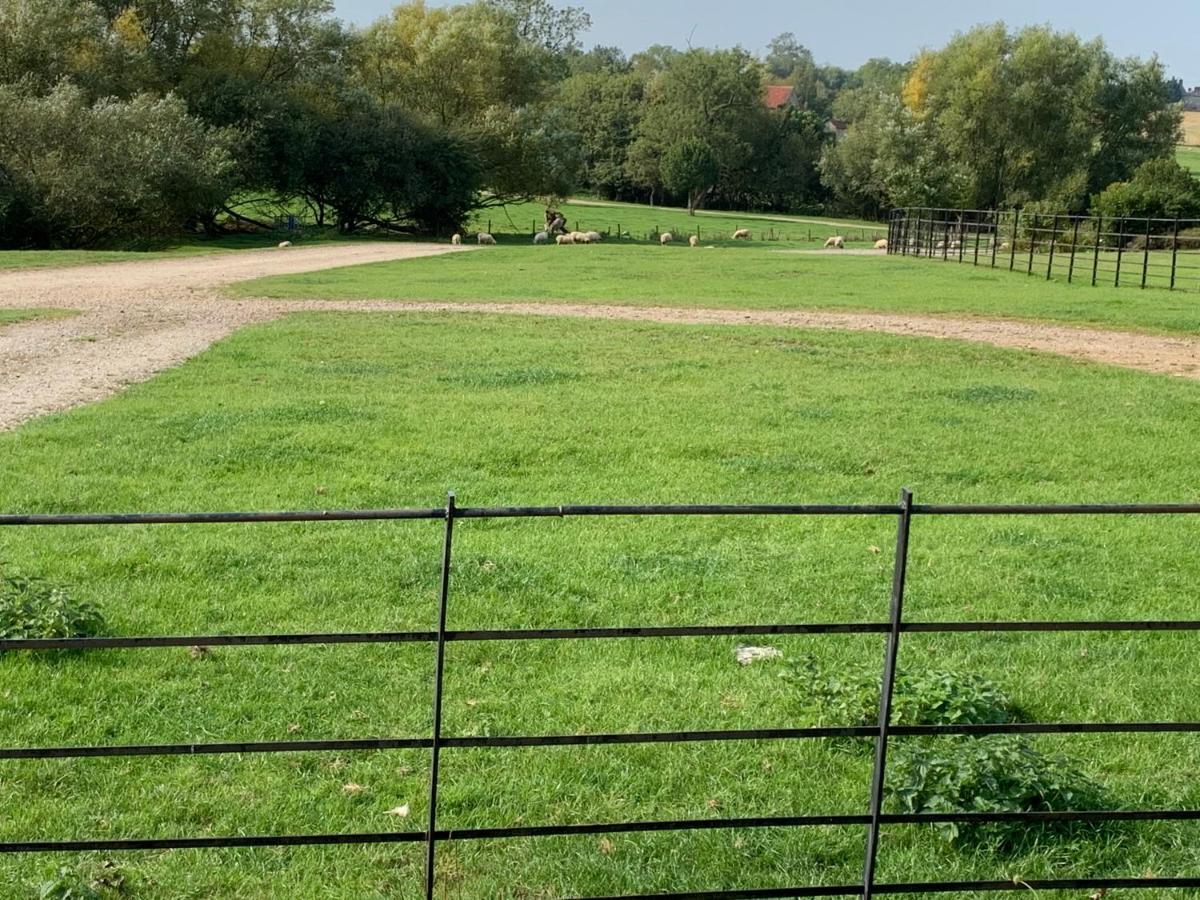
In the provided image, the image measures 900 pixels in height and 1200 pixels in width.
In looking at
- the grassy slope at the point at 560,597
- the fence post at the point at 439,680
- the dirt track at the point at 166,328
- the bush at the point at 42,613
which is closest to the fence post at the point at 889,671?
the grassy slope at the point at 560,597

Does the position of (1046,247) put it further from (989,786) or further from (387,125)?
(989,786)

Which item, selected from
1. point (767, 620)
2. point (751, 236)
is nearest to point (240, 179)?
point (751, 236)

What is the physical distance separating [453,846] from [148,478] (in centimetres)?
581

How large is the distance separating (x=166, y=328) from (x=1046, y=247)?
107 ft

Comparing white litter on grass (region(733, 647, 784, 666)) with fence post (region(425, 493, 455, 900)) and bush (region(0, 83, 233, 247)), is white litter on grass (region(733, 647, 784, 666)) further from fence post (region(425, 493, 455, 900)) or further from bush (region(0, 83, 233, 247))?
bush (region(0, 83, 233, 247))

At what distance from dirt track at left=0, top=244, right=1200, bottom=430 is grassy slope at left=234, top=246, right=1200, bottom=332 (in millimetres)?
1477

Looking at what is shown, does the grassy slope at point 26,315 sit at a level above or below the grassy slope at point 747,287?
below

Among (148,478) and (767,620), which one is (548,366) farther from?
(767,620)

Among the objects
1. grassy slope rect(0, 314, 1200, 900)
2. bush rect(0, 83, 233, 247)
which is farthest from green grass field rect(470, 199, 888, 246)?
grassy slope rect(0, 314, 1200, 900)

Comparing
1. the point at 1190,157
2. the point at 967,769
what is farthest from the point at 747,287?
the point at 1190,157

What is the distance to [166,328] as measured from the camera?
59.4ft

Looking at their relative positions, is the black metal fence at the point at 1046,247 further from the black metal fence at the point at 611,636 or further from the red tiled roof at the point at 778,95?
the red tiled roof at the point at 778,95

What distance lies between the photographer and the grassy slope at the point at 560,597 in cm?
394

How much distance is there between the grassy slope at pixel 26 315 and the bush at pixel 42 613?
42.8ft
